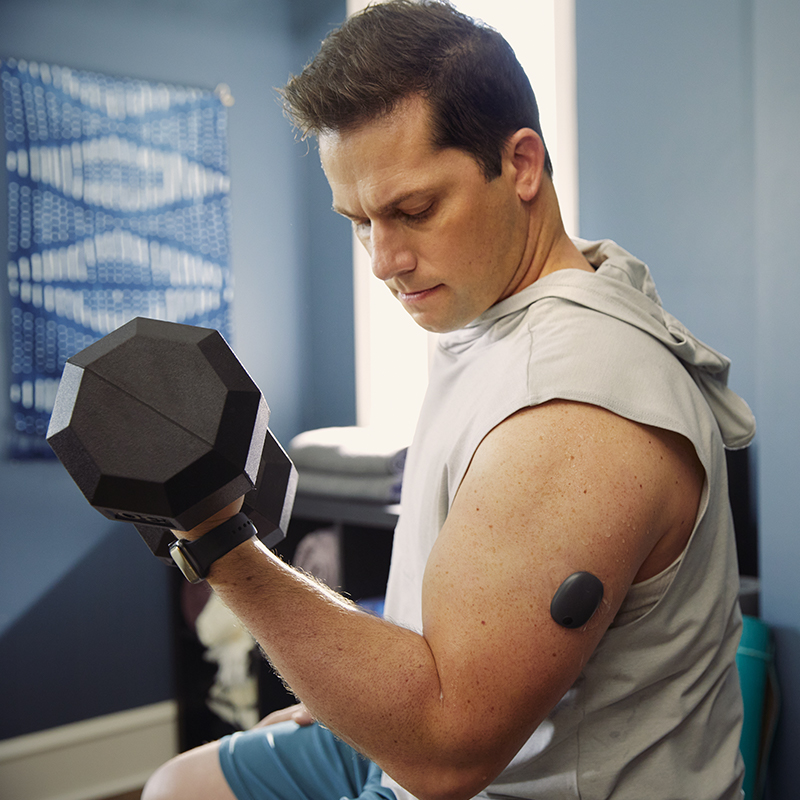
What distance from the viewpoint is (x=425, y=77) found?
841mm

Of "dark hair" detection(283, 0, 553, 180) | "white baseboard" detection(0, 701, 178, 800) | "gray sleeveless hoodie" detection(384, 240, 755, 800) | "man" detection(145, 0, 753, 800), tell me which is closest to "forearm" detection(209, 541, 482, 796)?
"man" detection(145, 0, 753, 800)

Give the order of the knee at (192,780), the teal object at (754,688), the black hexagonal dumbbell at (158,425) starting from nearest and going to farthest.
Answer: the black hexagonal dumbbell at (158,425), the knee at (192,780), the teal object at (754,688)

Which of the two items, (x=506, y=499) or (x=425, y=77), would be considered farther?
(x=425, y=77)

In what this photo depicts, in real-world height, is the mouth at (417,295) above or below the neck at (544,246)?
below

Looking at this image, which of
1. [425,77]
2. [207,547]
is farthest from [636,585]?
[425,77]

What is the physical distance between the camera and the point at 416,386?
113 inches

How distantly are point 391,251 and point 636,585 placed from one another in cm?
44

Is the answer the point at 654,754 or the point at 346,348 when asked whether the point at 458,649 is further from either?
the point at 346,348

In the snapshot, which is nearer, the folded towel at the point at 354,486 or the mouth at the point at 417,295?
the mouth at the point at 417,295

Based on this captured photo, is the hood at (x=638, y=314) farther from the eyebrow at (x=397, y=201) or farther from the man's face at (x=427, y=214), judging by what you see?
the eyebrow at (x=397, y=201)

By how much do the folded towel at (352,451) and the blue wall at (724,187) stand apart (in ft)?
2.44

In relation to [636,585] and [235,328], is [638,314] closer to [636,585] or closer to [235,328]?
[636,585]

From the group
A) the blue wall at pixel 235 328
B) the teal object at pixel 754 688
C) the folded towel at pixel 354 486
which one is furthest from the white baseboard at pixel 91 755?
the teal object at pixel 754 688

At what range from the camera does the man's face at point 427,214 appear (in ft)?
2.74
